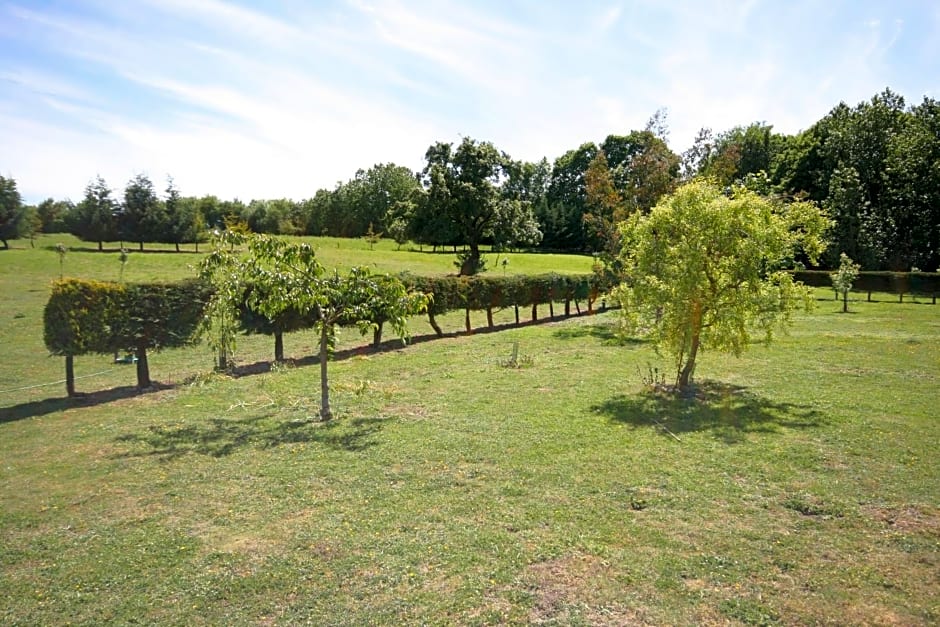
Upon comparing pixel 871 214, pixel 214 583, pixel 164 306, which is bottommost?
pixel 214 583

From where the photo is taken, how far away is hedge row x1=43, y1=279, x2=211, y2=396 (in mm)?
11969

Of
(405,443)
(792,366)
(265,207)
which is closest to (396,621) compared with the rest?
(405,443)

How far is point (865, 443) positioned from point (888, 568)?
4114 millimetres

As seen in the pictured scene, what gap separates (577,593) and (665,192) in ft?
65.8

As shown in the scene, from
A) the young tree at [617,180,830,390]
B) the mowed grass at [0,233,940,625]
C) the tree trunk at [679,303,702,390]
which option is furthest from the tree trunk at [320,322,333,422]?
the tree trunk at [679,303,702,390]

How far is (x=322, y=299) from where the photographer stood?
995cm

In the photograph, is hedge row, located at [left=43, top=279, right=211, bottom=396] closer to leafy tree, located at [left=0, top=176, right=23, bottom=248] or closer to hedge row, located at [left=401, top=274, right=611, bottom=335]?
hedge row, located at [left=401, top=274, right=611, bottom=335]

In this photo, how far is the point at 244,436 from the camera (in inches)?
370

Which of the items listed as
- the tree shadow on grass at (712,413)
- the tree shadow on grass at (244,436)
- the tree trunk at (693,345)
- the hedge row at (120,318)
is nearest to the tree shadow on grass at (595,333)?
the tree trunk at (693,345)

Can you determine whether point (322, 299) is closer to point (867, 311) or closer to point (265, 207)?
point (867, 311)

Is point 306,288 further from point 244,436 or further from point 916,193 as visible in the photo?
point 916,193

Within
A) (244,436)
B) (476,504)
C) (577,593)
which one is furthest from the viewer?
(244,436)

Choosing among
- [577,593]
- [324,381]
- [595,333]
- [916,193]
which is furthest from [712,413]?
[916,193]

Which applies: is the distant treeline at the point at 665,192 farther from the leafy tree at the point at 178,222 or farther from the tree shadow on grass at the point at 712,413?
the tree shadow on grass at the point at 712,413
